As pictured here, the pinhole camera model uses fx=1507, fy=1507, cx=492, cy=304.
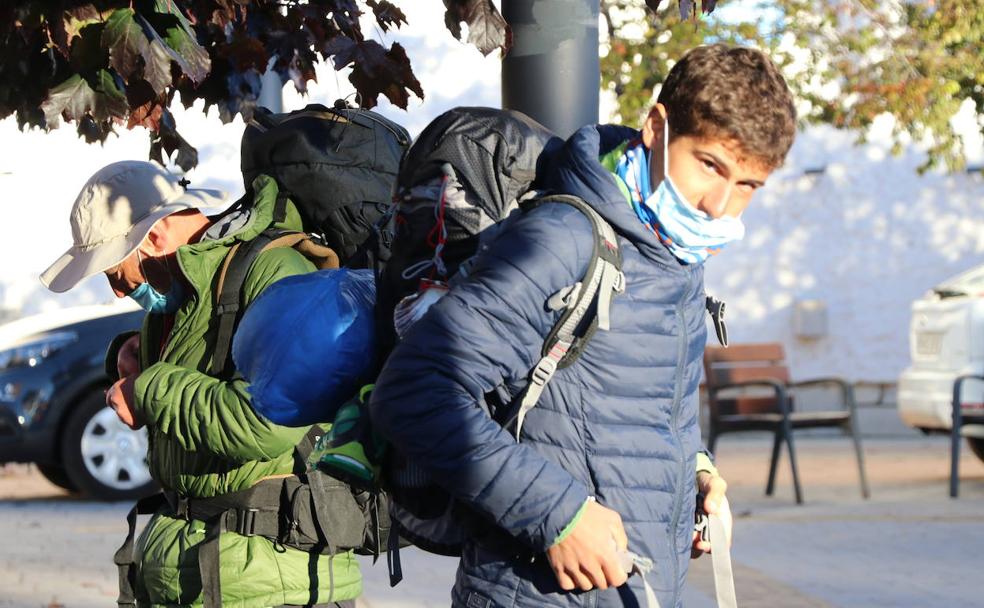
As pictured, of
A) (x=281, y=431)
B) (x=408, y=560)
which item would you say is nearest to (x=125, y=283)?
(x=281, y=431)

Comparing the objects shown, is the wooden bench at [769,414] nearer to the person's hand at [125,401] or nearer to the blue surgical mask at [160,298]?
the blue surgical mask at [160,298]

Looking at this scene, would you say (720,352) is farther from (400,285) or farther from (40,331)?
(400,285)

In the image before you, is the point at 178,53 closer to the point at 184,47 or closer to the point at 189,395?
the point at 184,47

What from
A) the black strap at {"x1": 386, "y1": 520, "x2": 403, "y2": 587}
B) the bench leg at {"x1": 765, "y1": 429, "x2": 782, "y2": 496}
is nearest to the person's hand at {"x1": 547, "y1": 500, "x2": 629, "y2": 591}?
the black strap at {"x1": 386, "y1": 520, "x2": 403, "y2": 587}

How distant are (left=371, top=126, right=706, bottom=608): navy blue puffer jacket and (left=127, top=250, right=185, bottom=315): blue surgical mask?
115 cm

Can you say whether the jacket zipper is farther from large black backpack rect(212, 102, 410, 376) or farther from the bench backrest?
the bench backrest

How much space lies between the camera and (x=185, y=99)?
4098 mm

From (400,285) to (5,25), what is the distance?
4.96 feet

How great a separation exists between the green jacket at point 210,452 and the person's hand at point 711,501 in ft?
2.72

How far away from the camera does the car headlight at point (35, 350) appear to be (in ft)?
34.1

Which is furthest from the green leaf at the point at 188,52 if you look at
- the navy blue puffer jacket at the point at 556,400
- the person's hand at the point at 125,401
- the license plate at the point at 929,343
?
the license plate at the point at 929,343

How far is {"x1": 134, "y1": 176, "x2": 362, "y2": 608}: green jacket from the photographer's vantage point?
9.75ft

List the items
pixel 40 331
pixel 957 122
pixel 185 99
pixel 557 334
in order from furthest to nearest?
pixel 957 122 < pixel 40 331 < pixel 185 99 < pixel 557 334

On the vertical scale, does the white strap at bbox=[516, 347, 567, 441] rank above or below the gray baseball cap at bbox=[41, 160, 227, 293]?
below
